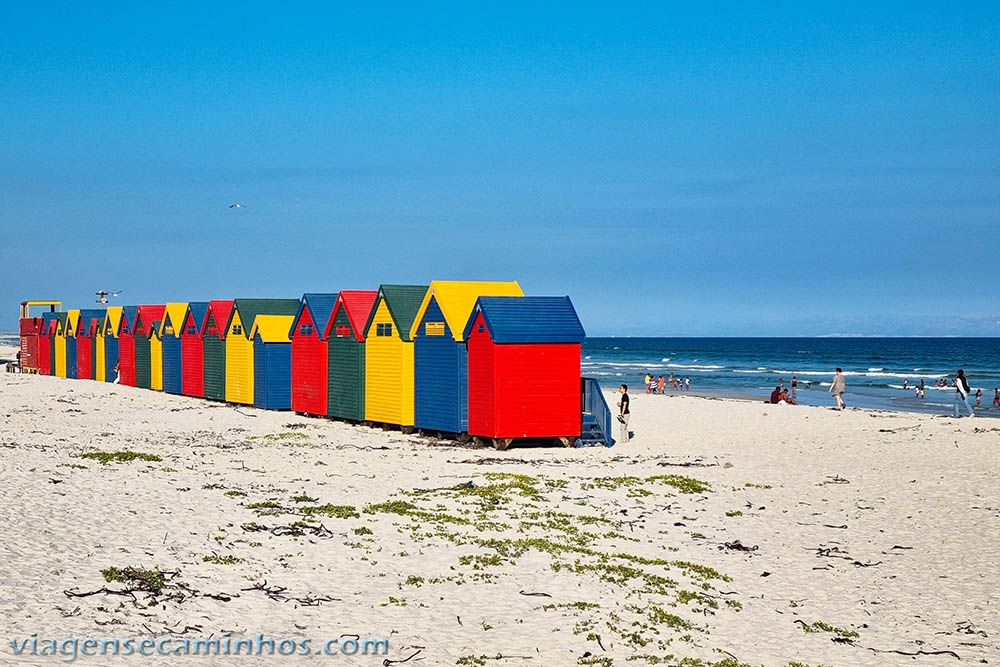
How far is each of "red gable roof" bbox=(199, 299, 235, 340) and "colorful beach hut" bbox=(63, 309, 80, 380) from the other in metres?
17.2

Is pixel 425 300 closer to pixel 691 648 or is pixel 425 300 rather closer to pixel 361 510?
pixel 361 510

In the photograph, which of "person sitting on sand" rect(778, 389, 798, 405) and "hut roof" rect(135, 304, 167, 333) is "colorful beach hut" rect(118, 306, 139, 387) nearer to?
"hut roof" rect(135, 304, 167, 333)

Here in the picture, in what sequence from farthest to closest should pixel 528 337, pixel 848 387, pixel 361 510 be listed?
1. pixel 848 387
2. pixel 528 337
3. pixel 361 510

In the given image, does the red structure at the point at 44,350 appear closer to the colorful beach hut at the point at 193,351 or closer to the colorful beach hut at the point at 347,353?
the colorful beach hut at the point at 193,351

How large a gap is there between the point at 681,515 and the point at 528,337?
7.88 meters

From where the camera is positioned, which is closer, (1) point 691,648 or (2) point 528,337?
(1) point 691,648

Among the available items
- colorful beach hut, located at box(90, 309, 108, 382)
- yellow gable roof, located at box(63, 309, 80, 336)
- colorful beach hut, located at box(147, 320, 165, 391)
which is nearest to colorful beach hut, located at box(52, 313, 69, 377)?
yellow gable roof, located at box(63, 309, 80, 336)

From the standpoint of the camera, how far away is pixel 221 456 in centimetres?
1991

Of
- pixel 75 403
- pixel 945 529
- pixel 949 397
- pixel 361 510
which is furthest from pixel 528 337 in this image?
pixel 949 397

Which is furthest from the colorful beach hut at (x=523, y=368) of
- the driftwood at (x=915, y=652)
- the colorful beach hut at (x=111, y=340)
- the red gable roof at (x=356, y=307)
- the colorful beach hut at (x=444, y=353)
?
the colorful beach hut at (x=111, y=340)

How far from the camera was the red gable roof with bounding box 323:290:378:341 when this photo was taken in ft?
88.1

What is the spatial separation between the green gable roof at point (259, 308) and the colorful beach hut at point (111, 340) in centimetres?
1457

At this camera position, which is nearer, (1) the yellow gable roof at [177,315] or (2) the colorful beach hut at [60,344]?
(1) the yellow gable roof at [177,315]

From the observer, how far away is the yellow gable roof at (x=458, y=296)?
23453mm
